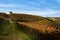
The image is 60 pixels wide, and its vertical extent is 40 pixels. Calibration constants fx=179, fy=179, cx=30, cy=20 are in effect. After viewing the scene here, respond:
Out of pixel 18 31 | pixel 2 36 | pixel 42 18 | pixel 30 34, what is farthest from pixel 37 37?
pixel 42 18

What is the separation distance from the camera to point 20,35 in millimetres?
8664

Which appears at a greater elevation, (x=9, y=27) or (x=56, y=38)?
(x=9, y=27)

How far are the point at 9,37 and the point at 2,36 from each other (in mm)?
333

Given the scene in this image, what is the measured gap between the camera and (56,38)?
942cm

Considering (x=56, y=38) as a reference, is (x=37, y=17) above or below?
above

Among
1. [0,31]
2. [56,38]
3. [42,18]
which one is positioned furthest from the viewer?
[42,18]

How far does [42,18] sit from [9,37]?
4.40 m

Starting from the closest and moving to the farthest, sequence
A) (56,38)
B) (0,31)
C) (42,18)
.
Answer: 1. (0,31)
2. (56,38)
3. (42,18)

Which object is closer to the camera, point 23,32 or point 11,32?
point 11,32

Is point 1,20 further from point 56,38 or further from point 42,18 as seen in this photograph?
point 42,18

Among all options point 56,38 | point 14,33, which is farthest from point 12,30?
point 56,38

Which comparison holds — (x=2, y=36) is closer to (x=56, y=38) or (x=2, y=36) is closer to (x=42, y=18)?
(x=56, y=38)

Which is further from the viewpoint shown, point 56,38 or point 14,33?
point 56,38

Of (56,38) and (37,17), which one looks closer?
(56,38)
